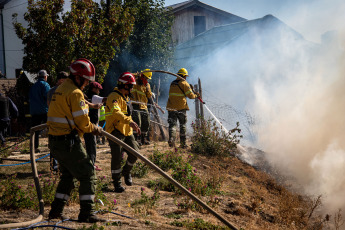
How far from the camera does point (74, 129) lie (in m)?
4.24

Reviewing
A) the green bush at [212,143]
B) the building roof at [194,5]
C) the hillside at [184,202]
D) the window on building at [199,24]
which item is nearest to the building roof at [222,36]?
the building roof at [194,5]

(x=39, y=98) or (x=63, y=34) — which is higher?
(x=63, y=34)

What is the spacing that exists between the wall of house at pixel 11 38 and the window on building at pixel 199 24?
1128 centimetres

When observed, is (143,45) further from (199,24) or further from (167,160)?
(199,24)

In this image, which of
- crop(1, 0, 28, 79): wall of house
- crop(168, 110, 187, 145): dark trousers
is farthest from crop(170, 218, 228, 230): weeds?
crop(1, 0, 28, 79): wall of house

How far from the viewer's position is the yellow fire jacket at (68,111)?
4086mm

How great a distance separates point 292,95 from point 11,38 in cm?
1692

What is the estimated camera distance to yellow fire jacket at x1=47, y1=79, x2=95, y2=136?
4.09m

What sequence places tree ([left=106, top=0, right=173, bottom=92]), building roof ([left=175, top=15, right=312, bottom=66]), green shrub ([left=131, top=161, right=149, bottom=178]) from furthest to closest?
building roof ([left=175, top=15, right=312, bottom=66]), tree ([left=106, top=0, right=173, bottom=92]), green shrub ([left=131, top=161, right=149, bottom=178])

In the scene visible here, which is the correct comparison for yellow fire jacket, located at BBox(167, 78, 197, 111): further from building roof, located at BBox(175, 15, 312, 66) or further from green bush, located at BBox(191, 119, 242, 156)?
building roof, located at BBox(175, 15, 312, 66)

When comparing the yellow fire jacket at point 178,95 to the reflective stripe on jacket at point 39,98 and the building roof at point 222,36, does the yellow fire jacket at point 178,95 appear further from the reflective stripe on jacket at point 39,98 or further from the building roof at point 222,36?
the building roof at point 222,36

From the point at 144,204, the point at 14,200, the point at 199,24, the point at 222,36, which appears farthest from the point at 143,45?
the point at 199,24

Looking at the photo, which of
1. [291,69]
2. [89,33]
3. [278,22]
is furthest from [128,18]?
[278,22]

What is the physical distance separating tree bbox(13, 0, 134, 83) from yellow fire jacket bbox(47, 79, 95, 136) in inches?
201
